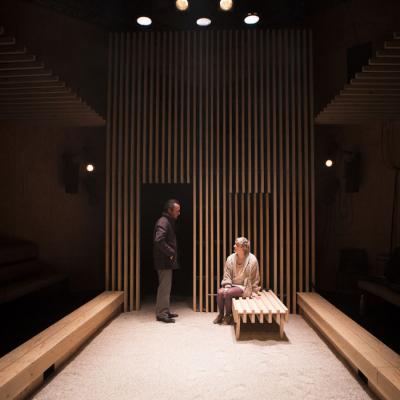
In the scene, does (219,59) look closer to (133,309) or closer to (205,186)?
(205,186)

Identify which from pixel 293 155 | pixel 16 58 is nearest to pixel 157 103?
pixel 293 155

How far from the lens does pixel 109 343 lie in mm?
4867

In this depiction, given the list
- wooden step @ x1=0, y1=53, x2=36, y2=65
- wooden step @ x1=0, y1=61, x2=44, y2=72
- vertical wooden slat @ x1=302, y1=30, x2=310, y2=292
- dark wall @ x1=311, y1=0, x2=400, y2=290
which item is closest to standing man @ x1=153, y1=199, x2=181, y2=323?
vertical wooden slat @ x1=302, y1=30, x2=310, y2=292

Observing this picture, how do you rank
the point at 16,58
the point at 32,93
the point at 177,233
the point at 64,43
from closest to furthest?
the point at 16,58 → the point at 32,93 → the point at 64,43 → the point at 177,233

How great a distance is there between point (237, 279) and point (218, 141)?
2350 millimetres

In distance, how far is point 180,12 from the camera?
809cm

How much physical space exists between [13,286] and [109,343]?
218cm

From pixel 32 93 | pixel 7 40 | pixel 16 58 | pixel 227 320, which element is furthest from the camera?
pixel 227 320

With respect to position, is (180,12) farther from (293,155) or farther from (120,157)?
(293,155)

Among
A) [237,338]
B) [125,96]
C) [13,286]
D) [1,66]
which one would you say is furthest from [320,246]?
[1,66]

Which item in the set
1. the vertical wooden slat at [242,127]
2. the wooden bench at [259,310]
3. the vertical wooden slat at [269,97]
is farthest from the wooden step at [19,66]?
the vertical wooden slat at [269,97]

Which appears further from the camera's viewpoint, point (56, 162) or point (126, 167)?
point (56, 162)

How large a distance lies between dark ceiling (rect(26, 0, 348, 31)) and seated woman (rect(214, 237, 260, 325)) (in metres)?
5.07

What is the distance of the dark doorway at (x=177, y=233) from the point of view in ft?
25.8
